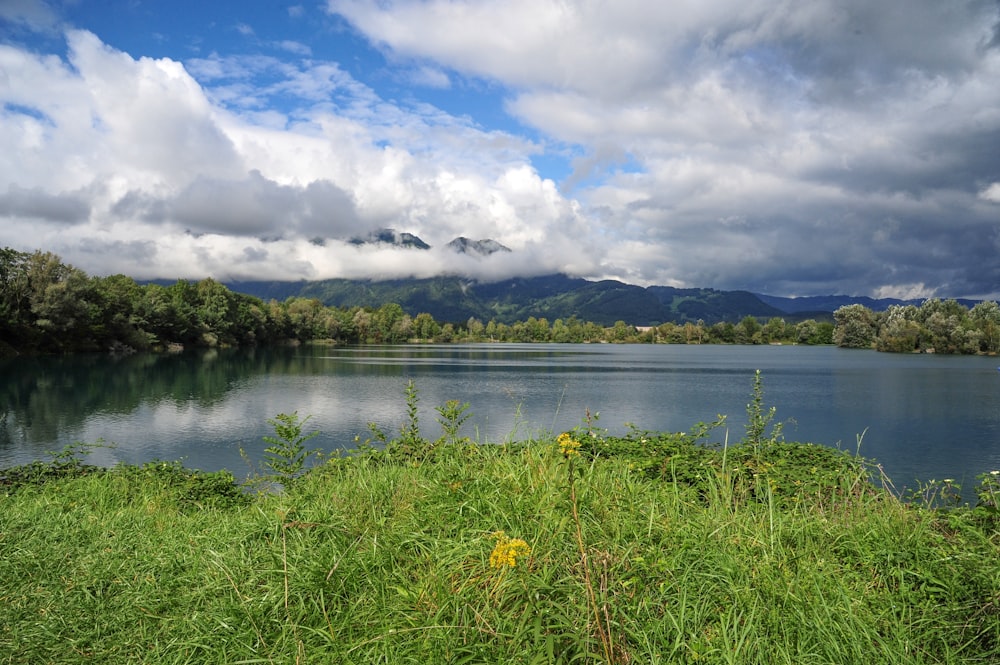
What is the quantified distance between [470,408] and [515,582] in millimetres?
30750

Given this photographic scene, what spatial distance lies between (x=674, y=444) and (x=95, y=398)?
137ft

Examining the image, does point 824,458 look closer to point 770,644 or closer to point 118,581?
point 770,644

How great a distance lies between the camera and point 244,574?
4.77 metres

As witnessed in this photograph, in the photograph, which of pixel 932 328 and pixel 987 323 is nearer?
pixel 987 323

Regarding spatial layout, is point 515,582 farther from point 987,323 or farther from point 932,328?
point 987,323

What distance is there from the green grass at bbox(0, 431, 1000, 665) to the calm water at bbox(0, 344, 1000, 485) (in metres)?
7.63

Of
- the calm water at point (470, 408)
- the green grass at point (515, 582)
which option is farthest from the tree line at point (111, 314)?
the green grass at point (515, 582)

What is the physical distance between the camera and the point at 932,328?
12119cm

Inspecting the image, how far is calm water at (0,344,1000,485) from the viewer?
24156 millimetres

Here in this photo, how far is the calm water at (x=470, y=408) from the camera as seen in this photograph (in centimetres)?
2416

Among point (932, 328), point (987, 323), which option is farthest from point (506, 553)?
point (987, 323)

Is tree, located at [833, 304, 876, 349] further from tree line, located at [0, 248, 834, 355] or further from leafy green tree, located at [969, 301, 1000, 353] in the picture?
tree line, located at [0, 248, 834, 355]

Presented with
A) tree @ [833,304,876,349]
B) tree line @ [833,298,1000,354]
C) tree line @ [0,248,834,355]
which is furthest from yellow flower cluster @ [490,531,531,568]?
tree @ [833,304,876,349]

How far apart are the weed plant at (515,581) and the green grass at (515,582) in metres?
0.02
